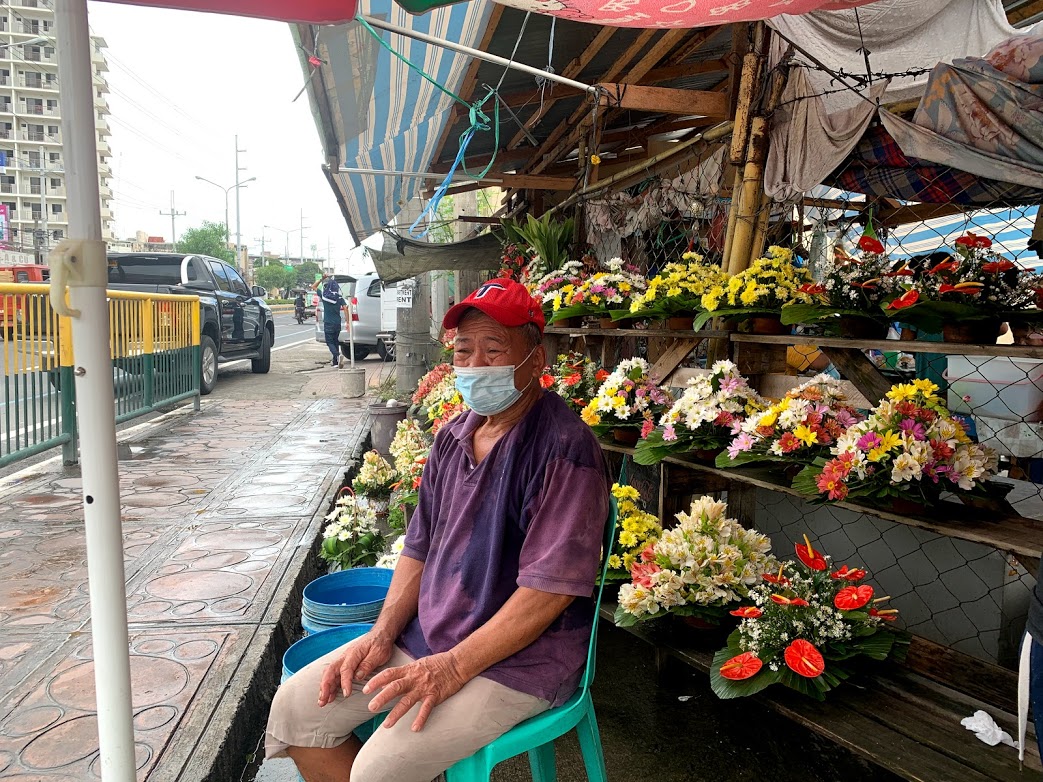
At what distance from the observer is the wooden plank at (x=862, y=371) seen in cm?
280

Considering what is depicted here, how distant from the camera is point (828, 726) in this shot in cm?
209

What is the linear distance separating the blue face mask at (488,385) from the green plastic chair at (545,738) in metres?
0.42

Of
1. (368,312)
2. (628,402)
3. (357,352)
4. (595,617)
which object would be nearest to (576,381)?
(628,402)

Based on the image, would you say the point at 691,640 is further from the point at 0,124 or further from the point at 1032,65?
the point at 0,124

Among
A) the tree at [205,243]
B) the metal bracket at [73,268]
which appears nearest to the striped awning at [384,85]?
the metal bracket at [73,268]

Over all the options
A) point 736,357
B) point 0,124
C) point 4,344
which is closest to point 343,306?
point 4,344

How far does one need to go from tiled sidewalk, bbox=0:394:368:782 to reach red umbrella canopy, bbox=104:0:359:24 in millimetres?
2244

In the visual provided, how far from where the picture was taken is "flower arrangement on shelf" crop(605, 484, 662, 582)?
3.02 m

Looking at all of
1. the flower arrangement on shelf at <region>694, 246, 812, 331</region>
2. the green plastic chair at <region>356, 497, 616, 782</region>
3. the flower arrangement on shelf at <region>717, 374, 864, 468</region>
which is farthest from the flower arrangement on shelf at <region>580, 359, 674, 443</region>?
the green plastic chair at <region>356, 497, 616, 782</region>

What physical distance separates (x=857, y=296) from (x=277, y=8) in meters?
2.16

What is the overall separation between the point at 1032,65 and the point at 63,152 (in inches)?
121

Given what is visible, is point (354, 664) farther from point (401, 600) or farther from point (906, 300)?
point (906, 300)

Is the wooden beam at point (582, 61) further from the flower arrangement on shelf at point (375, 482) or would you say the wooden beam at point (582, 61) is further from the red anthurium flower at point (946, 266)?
the flower arrangement on shelf at point (375, 482)

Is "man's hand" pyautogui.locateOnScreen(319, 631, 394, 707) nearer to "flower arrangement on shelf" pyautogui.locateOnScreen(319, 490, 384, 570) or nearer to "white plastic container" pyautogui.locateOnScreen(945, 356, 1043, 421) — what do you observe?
"flower arrangement on shelf" pyautogui.locateOnScreen(319, 490, 384, 570)
